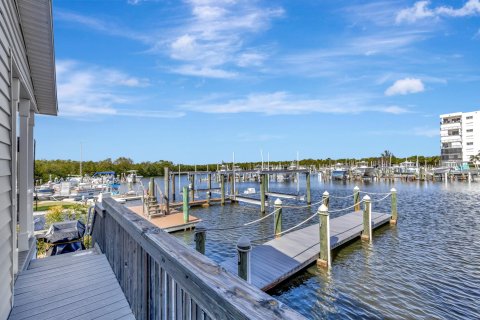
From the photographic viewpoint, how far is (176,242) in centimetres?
187

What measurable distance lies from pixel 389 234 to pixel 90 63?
641 inches

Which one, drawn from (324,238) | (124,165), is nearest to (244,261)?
(324,238)

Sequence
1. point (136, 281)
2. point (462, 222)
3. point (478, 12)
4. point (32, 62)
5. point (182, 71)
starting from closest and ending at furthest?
point (136, 281)
point (32, 62)
point (462, 222)
point (478, 12)
point (182, 71)

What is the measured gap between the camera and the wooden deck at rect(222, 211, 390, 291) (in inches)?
274

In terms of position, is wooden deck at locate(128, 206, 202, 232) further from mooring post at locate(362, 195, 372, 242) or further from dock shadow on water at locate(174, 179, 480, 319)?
mooring post at locate(362, 195, 372, 242)

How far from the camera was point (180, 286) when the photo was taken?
150cm

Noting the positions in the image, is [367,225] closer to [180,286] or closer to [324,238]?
[324,238]

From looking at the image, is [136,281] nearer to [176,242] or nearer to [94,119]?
[176,242]

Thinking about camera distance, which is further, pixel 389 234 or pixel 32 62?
pixel 389 234

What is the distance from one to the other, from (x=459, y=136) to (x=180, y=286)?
7469cm

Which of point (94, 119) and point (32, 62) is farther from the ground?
point (94, 119)

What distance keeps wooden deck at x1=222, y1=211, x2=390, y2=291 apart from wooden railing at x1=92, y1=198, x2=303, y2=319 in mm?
3727

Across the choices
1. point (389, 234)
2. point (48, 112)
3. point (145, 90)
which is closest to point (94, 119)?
point (145, 90)

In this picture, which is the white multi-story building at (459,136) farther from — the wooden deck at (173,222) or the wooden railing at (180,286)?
the wooden railing at (180,286)
